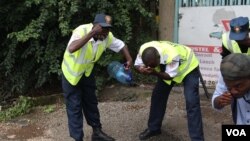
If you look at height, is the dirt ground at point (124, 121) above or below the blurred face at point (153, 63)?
below

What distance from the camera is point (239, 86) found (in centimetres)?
247

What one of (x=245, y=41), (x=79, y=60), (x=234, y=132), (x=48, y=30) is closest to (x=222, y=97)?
(x=234, y=132)

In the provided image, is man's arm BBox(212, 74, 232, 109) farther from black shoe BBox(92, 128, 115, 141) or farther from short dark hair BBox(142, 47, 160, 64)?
black shoe BBox(92, 128, 115, 141)

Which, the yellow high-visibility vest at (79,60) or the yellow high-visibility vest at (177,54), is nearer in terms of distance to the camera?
the yellow high-visibility vest at (177,54)

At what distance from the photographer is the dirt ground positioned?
17.5 feet

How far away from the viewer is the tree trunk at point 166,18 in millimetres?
7367

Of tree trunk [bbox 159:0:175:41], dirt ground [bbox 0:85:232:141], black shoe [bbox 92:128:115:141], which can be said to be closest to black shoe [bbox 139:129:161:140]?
dirt ground [bbox 0:85:232:141]

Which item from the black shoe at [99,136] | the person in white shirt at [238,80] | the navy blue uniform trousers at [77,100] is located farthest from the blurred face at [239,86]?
the black shoe at [99,136]

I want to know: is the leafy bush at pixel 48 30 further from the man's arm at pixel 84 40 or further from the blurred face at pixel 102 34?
the man's arm at pixel 84 40

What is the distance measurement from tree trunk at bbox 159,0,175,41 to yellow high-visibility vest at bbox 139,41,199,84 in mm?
2770

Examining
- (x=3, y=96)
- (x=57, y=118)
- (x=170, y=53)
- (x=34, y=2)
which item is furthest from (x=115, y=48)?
(x=3, y=96)

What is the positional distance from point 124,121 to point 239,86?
3.40 m

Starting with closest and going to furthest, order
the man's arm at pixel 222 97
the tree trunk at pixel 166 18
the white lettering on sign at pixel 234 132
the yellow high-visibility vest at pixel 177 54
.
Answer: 1. the white lettering on sign at pixel 234 132
2. the man's arm at pixel 222 97
3. the yellow high-visibility vest at pixel 177 54
4. the tree trunk at pixel 166 18

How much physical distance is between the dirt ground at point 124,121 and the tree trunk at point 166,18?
42.5 inches
